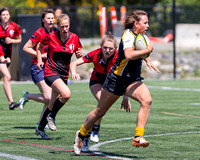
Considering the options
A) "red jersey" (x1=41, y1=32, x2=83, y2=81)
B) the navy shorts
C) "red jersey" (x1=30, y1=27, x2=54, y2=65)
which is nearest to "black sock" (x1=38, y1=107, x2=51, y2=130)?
"red jersey" (x1=41, y1=32, x2=83, y2=81)

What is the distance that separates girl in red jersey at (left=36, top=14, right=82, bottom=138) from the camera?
9.23 meters

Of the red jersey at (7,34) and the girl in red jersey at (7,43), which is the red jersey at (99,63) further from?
the red jersey at (7,34)

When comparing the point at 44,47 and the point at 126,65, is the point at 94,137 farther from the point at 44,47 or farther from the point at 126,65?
the point at 44,47

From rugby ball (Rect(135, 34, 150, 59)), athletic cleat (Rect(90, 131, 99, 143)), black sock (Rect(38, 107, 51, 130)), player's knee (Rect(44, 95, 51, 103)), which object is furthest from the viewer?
player's knee (Rect(44, 95, 51, 103))

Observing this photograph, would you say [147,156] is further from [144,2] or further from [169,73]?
[144,2]

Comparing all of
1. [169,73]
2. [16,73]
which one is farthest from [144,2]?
[16,73]

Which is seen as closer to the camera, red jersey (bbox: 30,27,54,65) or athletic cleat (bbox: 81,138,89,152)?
athletic cleat (bbox: 81,138,89,152)

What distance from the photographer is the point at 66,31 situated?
30.2ft

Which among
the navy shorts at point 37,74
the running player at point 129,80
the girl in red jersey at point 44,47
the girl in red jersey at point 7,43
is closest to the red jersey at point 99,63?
the running player at point 129,80

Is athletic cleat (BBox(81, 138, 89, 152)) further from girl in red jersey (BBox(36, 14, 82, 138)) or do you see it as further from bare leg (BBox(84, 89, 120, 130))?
girl in red jersey (BBox(36, 14, 82, 138))

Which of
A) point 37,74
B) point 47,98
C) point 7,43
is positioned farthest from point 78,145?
point 7,43

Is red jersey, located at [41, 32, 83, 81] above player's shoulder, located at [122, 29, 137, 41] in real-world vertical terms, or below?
below

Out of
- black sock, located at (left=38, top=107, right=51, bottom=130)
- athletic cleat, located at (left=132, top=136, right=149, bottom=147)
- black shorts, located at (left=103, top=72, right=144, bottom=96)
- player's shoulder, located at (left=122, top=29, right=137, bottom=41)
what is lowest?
black sock, located at (left=38, top=107, right=51, bottom=130)

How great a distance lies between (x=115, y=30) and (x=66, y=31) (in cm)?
2183
